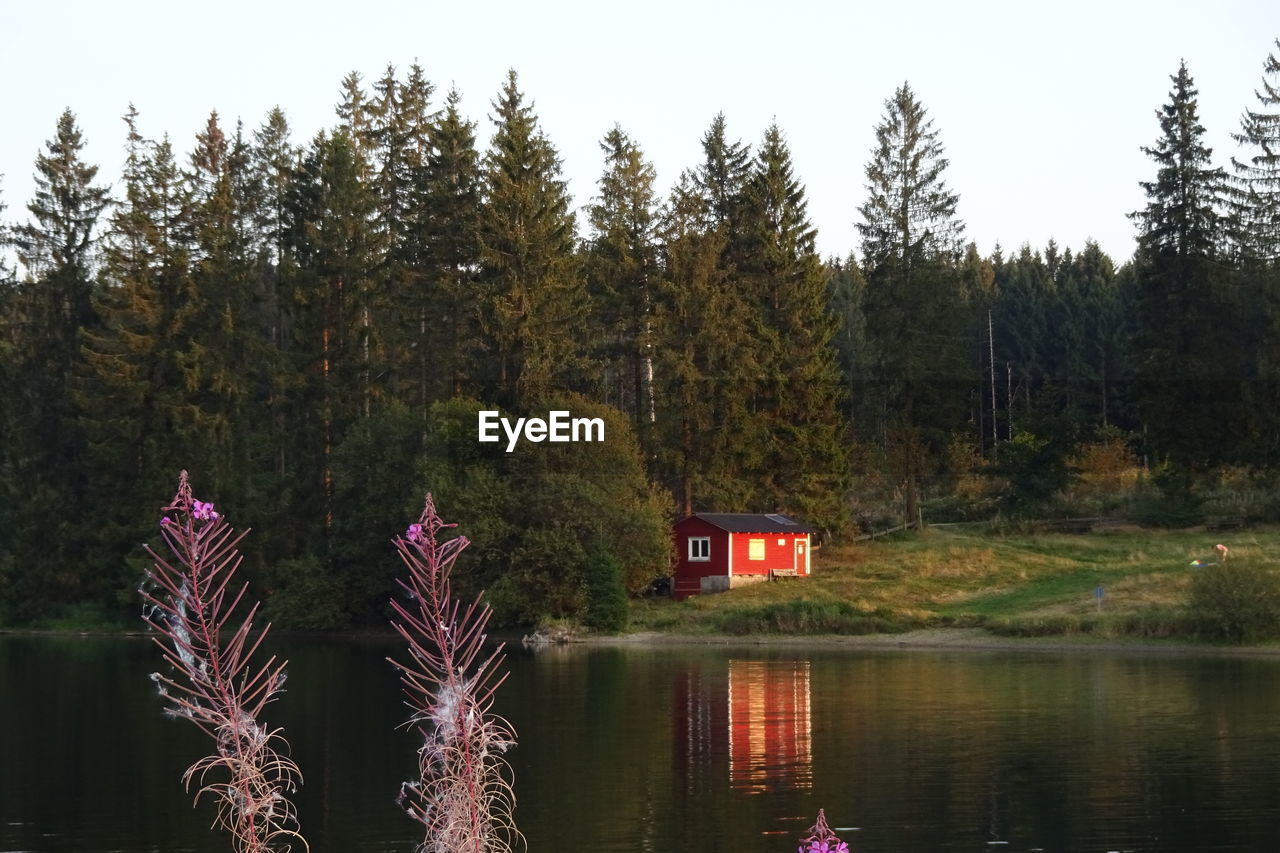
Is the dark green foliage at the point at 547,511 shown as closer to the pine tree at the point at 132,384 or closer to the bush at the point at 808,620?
the bush at the point at 808,620

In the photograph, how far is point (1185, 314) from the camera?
272 feet

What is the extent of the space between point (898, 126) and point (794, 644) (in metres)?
38.8

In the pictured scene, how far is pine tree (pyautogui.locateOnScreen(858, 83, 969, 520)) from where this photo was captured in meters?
91.0

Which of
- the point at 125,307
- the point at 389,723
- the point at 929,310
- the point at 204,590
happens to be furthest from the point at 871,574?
the point at 204,590

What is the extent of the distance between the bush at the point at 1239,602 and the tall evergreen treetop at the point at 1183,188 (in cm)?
3004

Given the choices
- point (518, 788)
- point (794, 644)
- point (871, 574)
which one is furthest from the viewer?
point (871, 574)

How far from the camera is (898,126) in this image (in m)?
93.8

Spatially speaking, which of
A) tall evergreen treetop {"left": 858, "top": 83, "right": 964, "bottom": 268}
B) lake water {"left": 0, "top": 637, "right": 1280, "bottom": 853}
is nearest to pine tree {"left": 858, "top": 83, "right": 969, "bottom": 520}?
tall evergreen treetop {"left": 858, "top": 83, "right": 964, "bottom": 268}

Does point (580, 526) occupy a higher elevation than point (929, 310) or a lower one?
lower

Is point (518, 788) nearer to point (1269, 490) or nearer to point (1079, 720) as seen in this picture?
point (1079, 720)

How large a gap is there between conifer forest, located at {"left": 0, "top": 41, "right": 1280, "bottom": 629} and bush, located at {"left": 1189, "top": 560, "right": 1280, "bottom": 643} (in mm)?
23949

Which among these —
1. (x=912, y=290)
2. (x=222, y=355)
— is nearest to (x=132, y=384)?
(x=222, y=355)

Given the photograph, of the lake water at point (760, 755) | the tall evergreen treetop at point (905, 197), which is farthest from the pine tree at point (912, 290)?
the lake water at point (760, 755)

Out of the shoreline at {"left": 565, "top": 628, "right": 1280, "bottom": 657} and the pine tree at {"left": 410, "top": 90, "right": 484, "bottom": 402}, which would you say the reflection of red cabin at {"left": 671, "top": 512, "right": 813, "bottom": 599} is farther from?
the pine tree at {"left": 410, "top": 90, "right": 484, "bottom": 402}
